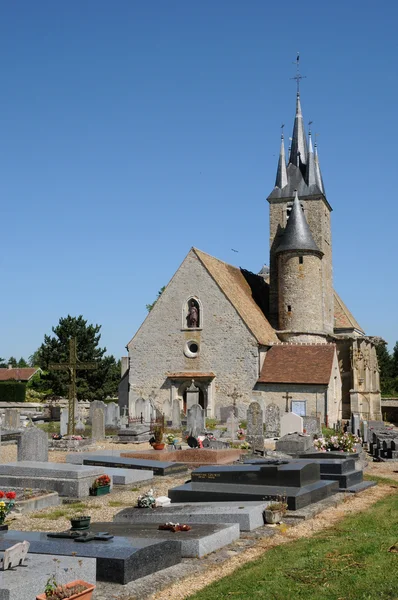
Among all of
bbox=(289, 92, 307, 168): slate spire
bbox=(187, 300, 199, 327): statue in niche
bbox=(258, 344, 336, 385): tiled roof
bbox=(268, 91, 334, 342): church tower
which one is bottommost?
bbox=(258, 344, 336, 385): tiled roof

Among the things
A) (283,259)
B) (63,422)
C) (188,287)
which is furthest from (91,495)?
(283,259)

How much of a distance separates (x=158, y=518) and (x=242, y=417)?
74.0 feet

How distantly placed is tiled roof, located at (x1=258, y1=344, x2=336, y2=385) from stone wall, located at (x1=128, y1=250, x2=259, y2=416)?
36.2 inches

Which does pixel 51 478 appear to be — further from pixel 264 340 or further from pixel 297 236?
pixel 297 236

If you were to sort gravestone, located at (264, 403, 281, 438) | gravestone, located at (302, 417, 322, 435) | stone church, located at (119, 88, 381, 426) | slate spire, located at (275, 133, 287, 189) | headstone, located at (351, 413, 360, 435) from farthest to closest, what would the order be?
slate spire, located at (275, 133, 287, 189) < stone church, located at (119, 88, 381, 426) < gravestone, located at (264, 403, 281, 438) < headstone, located at (351, 413, 360, 435) < gravestone, located at (302, 417, 322, 435)

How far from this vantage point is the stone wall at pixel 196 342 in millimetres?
32719

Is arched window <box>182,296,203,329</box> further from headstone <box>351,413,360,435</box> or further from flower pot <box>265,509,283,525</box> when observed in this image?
flower pot <box>265,509,283,525</box>

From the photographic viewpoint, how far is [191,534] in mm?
8242

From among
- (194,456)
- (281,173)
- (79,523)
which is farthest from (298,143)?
(79,523)

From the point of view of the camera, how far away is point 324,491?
1212 cm

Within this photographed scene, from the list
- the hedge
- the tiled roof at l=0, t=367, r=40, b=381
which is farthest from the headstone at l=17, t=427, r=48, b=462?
the tiled roof at l=0, t=367, r=40, b=381

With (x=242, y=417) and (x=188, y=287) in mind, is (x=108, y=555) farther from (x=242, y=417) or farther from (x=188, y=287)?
(x=188, y=287)

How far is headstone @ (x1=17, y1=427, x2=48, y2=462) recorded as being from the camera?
47.2 feet

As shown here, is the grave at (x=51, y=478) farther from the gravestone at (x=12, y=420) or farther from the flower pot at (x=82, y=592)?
the gravestone at (x=12, y=420)
